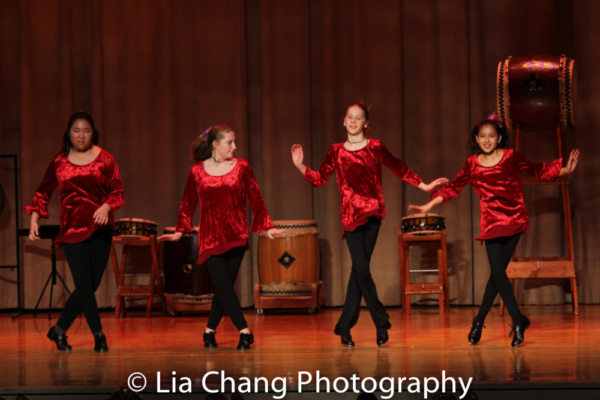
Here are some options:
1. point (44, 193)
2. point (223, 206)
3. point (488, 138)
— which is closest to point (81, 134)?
point (44, 193)

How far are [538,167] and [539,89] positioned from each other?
1.08 metres

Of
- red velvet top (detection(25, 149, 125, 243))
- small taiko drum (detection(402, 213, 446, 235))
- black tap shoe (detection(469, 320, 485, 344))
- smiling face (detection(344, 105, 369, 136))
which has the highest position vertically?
smiling face (detection(344, 105, 369, 136))

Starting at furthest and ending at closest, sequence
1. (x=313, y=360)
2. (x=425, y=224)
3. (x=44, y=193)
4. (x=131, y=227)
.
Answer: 1. (x=131, y=227)
2. (x=425, y=224)
3. (x=44, y=193)
4. (x=313, y=360)

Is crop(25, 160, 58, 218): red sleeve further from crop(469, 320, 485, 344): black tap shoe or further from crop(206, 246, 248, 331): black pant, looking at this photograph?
crop(469, 320, 485, 344): black tap shoe

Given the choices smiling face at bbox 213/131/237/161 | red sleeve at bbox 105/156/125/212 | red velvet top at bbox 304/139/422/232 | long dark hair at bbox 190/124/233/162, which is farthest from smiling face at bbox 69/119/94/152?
red velvet top at bbox 304/139/422/232

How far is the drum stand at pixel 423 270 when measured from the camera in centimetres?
560

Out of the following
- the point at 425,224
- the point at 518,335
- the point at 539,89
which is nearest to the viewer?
the point at 518,335

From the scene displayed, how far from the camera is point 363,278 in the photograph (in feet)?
13.0

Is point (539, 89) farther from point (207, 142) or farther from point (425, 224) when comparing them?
point (207, 142)

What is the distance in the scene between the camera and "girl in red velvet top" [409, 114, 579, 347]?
398 centimetres

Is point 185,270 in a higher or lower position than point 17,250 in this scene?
lower

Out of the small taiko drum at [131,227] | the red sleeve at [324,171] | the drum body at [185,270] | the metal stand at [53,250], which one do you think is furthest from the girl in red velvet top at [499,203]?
the metal stand at [53,250]

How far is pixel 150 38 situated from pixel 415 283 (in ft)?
9.87

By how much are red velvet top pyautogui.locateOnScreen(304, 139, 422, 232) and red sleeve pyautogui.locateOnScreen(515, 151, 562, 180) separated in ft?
1.86
